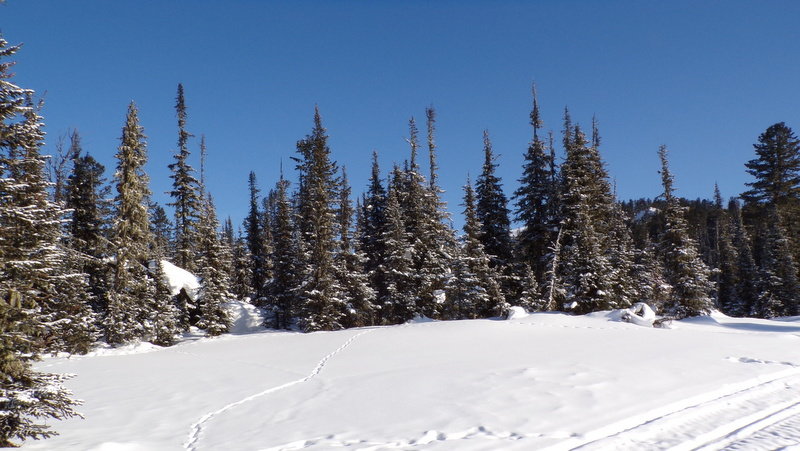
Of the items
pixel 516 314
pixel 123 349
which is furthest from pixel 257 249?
pixel 516 314

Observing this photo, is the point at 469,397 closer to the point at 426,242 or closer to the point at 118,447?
the point at 118,447

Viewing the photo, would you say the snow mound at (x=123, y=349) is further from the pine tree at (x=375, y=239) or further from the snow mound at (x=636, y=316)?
the snow mound at (x=636, y=316)

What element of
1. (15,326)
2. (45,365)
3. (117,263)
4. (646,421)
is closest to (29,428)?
(15,326)

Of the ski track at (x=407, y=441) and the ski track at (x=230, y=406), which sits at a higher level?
the ski track at (x=407, y=441)

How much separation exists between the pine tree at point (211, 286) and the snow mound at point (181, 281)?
3.75 feet

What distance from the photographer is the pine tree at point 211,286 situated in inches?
1144

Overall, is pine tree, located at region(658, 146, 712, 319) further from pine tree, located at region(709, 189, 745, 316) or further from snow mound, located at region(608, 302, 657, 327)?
pine tree, located at region(709, 189, 745, 316)

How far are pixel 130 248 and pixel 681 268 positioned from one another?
33.5 m

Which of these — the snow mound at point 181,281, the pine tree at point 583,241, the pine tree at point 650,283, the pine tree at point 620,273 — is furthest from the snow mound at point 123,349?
the pine tree at point 650,283

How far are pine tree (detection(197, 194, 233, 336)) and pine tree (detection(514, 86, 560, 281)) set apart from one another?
71.7 feet

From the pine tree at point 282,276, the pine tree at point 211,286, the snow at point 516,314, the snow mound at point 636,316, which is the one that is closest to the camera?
the snow mound at point 636,316

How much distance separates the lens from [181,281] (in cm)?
3161

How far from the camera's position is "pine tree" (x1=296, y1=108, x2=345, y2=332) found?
29578 mm

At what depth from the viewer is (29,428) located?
274 inches
